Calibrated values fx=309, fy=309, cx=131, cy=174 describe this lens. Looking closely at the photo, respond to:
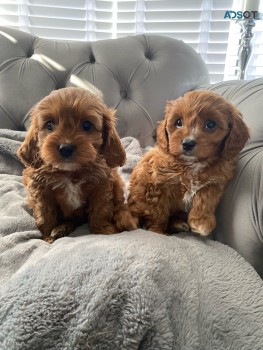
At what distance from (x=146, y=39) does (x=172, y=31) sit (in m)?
0.70

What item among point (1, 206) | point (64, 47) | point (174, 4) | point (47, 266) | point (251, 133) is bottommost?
point (1, 206)

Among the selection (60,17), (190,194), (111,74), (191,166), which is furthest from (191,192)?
(60,17)

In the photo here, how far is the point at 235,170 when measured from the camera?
5.13 feet

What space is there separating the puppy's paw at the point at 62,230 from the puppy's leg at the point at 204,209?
627mm

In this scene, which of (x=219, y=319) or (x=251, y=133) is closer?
(x=219, y=319)

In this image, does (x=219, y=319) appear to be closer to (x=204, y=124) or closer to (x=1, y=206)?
(x=204, y=124)

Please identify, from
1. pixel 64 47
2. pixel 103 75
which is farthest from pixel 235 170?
pixel 64 47

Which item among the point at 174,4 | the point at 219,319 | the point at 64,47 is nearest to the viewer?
the point at 219,319

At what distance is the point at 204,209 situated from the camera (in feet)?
4.96

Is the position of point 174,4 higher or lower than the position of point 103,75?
higher

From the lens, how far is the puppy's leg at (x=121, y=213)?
157 centimetres

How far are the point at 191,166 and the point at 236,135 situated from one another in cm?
Result: 26

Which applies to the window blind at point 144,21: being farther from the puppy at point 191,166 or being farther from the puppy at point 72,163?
the puppy at point 72,163

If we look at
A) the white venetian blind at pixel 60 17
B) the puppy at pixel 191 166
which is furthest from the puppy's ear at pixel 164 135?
the white venetian blind at pixel 60 17
